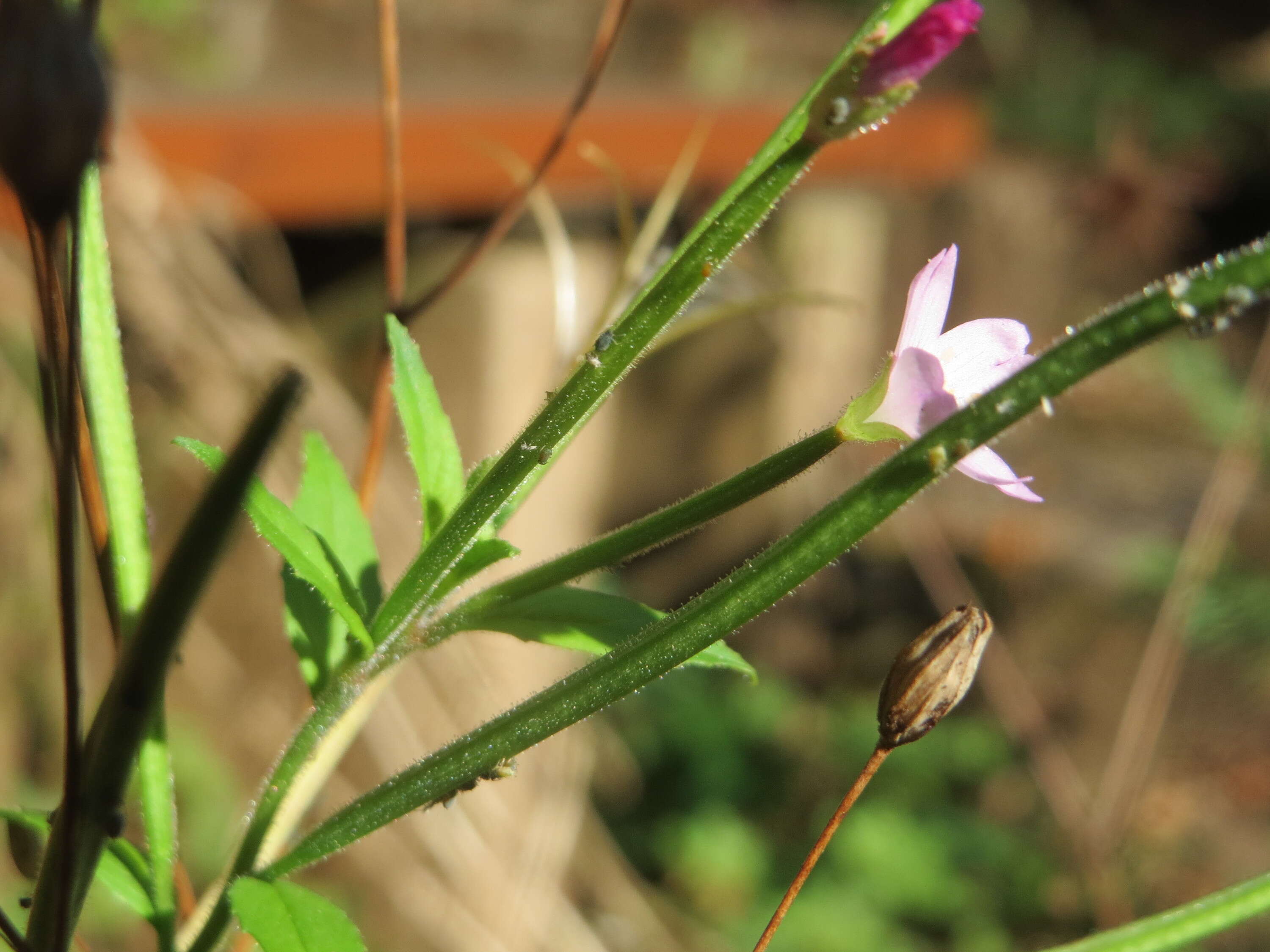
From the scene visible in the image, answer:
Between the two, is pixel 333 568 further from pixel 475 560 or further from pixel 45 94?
pixel 45 94

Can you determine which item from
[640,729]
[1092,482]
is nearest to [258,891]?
[640,729]

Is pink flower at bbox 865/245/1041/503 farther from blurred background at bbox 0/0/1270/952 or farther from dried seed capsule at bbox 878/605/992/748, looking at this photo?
blurred background at bbox 0/0/1270/952

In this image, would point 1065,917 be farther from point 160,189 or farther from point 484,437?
point 160,189

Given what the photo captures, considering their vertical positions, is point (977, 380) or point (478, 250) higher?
point (478, 250)

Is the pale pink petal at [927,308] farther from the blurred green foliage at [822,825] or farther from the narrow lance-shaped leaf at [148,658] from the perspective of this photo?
the blurred green foliage at [822,825]

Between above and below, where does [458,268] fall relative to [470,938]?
above

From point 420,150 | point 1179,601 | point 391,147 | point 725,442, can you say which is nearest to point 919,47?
point 391,147
